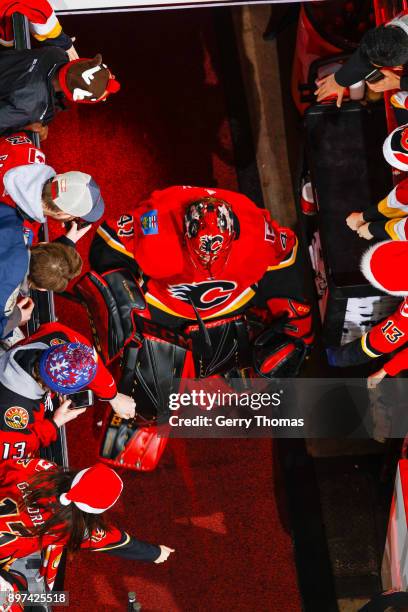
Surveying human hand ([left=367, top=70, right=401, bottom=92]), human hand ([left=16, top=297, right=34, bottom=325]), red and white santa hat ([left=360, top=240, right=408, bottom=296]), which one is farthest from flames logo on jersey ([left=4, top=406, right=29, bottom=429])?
human hand ([left=367, top=70, right=401, bottom=92])

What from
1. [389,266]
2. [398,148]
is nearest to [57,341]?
[389,266]

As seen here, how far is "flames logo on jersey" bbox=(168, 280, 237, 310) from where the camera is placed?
133 inches

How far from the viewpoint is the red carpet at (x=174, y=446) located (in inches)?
137

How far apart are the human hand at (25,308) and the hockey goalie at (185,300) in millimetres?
239

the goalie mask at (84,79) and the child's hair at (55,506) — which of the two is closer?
the child's hair at (55,506)

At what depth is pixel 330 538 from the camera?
3576 millimetres

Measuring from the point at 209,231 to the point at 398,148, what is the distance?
2.65 ft

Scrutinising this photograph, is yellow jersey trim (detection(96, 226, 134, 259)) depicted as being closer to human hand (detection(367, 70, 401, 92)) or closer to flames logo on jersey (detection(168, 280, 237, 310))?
flames logo on jersey (detection(168, 280, 237, 310))

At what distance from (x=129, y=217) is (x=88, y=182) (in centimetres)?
31

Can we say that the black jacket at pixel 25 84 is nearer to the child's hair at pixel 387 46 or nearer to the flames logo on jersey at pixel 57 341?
the flames logo on jersey at pixel 57 341

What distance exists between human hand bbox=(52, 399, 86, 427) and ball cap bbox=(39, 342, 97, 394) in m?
0.27

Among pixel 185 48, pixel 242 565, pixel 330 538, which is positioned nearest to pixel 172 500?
pixel 242 565

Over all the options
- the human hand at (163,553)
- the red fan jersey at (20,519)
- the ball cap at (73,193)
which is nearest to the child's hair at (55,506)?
the red fan jersey at (20,519)

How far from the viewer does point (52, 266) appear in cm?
312
